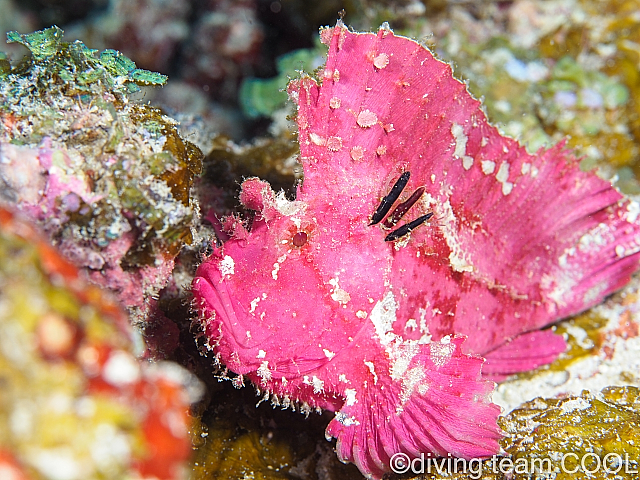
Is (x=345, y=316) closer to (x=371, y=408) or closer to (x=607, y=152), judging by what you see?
(x=371, y=408)

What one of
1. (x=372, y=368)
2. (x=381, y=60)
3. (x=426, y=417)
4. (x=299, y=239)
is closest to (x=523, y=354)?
(x=426, y=417)

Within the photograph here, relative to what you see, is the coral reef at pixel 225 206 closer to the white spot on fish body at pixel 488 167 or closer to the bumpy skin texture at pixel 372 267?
the bumpy skin texture at pixel 372 267

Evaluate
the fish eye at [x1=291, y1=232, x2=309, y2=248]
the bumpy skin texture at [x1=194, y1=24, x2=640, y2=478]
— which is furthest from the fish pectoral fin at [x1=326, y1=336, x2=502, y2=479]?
the fish eye at [x1=291, y1=232, x2=309, y2=248]

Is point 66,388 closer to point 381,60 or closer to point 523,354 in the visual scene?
point 381,60

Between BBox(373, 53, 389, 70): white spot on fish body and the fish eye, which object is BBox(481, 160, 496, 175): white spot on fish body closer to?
BBox(373, 53, 389, 70): white spot on fish body

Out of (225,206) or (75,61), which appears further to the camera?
(225,206)

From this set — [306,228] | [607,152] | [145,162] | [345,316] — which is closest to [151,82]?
[145,162]

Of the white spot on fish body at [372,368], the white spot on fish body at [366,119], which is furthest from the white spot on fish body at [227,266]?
the white spot on fish body at [366,119]
